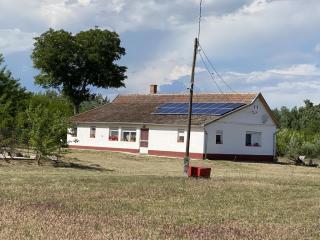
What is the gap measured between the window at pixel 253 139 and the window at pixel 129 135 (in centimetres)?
917

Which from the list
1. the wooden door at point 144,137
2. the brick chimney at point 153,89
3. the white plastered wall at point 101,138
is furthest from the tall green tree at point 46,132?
the brick chimney at point 153,89

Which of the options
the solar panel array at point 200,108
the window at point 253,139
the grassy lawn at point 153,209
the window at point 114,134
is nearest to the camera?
the grassy lawn at point 153,209

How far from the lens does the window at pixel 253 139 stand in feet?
161

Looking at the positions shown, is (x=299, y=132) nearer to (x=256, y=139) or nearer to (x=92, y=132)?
(x=256, y=139)

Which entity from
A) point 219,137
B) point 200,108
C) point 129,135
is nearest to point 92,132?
point 129,135

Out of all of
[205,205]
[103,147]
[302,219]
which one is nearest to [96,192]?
[205,205]

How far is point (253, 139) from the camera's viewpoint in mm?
49594

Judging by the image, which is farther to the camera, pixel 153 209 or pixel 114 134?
pixel 114 134

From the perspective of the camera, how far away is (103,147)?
51.7 meters

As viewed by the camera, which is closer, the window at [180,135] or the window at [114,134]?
the window at [180,135]

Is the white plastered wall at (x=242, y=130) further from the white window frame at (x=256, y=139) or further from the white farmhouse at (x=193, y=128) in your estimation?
the white window frame at (x=256, y=139)

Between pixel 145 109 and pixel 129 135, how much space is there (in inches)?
138

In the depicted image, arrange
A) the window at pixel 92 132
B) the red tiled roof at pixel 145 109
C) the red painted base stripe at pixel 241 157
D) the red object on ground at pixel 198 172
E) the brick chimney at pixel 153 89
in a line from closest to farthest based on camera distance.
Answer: the red object on ground at pixel 198 172 → the red painted base stripe at pixel 241 157 → the red tiled roof at pixel 145 109 → the window at pixel 92 132 → the brick chimney at pixel 153 89

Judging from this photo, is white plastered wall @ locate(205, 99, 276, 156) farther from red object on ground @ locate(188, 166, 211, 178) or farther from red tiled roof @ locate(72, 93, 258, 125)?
red object on ground @ locate(188, 166, 211, 178)
